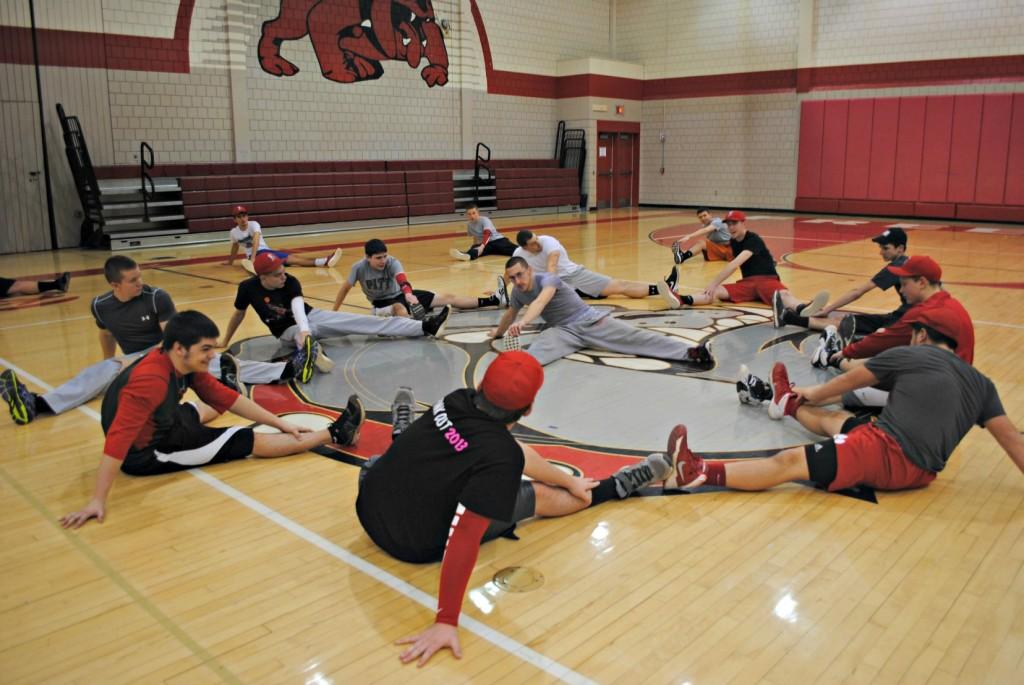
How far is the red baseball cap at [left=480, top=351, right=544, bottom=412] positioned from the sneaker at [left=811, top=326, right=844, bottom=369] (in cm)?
451

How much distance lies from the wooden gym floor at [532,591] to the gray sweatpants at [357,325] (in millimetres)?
2698

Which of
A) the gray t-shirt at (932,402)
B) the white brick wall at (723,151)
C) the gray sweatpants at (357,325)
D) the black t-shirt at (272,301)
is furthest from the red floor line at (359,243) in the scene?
the gray t-shirt at (932,402)

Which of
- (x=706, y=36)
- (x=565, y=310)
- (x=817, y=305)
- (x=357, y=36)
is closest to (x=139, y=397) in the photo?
(x=565, y=310)

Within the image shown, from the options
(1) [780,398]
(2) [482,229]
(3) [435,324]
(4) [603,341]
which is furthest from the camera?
(2) [482,229]

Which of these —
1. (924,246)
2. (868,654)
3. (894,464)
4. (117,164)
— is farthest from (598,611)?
(117,164)

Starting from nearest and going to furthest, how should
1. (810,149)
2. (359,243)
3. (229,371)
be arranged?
1. (229,371)
2. (359,243)
3. (810,149)

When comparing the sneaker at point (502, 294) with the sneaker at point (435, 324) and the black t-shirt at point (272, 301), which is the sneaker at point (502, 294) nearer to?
the sneaker at point (435, 324)

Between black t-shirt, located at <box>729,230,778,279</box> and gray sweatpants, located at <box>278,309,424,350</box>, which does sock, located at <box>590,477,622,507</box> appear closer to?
gray sweatpants, located at <box>278,309,424,350</box>

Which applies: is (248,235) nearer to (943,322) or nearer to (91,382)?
(91,382)

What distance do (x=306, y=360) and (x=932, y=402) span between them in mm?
4586

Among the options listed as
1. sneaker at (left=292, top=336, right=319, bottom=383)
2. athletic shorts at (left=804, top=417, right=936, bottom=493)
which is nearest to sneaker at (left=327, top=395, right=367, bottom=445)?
sneaker at (left=292, top=336, right=319, bottom=383)

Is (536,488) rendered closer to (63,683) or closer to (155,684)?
(155,684)

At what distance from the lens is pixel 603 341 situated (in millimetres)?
7328

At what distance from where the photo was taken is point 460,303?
9.75 meters
